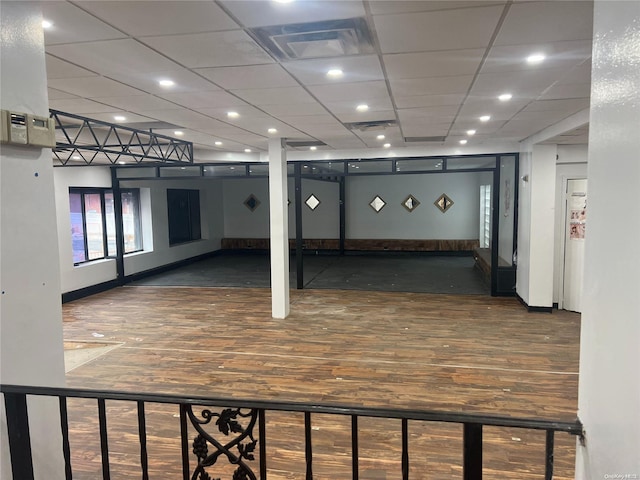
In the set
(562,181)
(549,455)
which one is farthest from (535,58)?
(562,181)

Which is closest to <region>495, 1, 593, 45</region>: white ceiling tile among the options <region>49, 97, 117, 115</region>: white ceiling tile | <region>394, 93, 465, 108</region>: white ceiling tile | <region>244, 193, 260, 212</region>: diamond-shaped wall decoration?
<region>394, 93, 465, 108</region>: white ceiling tile

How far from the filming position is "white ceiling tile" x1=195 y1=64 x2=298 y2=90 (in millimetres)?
3123

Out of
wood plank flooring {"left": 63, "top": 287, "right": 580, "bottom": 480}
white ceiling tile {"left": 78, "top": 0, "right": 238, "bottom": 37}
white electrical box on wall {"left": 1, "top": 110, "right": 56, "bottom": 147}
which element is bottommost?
wood plank flooring {"left": 63, "top": 287, "right": 580, "bottom": 480}

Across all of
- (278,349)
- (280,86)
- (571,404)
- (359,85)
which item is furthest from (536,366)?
(280,86)

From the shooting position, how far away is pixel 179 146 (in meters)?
7.48

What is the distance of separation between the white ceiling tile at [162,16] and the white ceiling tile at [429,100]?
225 cm

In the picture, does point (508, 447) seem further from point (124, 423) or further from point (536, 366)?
point (124, 423)

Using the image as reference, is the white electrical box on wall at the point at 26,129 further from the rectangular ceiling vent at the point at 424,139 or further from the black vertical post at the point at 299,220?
the black vertical post at the point at 299,220

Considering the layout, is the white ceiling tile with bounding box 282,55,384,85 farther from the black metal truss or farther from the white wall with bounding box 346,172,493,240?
the white wall with bounding box 346,172,493,240

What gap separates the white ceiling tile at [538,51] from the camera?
2719mm

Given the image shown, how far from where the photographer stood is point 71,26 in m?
2.36

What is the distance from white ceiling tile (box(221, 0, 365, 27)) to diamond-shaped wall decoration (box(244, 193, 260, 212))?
12.4 m

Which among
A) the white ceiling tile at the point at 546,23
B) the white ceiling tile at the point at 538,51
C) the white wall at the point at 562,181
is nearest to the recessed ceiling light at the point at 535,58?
the white ceiling tile at the point at 538,51

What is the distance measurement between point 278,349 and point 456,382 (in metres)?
2.17
